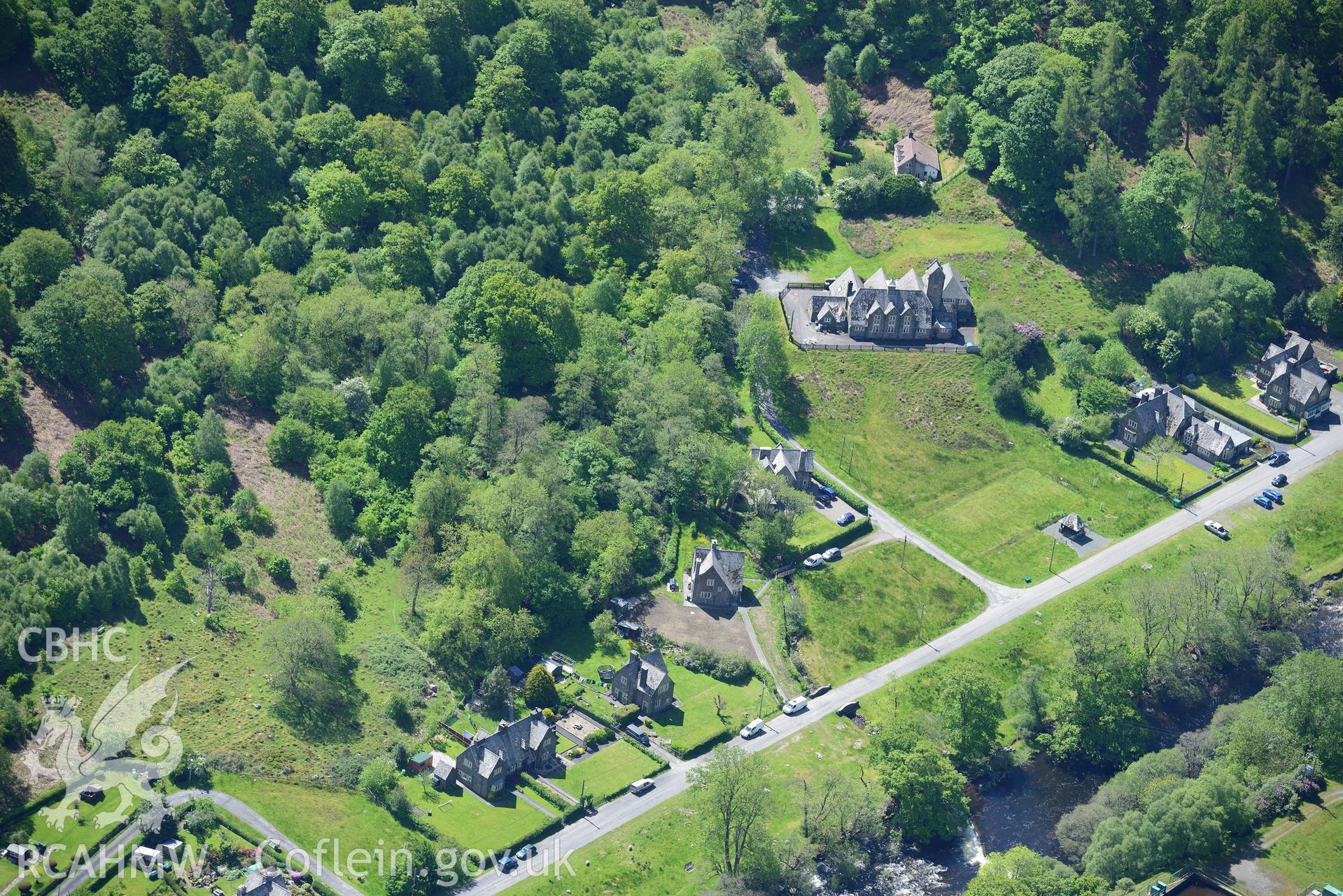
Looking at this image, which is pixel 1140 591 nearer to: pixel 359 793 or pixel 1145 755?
pixel 1145 755

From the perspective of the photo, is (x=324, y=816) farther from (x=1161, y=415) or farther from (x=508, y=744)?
(x=1161, y=415)

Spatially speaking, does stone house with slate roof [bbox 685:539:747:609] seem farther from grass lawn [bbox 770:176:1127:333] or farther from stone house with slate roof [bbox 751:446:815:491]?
grass lawn [bbox 770:176:1127:333]

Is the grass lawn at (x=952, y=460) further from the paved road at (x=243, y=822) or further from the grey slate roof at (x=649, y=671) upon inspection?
the paved road at (x=243, y=822)

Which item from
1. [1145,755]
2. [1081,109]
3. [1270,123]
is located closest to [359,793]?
[1145,755]

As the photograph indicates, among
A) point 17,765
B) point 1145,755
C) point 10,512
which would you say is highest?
point 10,512

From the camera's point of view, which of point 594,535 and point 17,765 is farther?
point 594,535

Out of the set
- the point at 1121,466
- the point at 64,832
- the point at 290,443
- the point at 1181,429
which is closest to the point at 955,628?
the point at 1121,466
